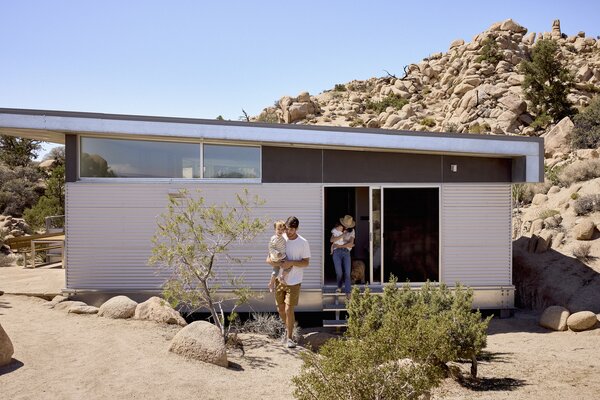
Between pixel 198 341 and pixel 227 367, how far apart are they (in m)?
0.50

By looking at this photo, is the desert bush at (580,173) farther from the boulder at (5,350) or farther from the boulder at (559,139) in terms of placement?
the boulder at (5,350)

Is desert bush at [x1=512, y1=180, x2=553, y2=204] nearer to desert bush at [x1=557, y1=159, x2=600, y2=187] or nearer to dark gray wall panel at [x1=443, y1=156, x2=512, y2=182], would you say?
desert bush at [x1=557, y1=159, x2=600, y2=187]

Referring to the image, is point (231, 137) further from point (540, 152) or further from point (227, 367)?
point (540, 152)

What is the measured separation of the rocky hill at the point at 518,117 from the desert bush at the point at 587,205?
26mm

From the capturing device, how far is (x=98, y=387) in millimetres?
5512

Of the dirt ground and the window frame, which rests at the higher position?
the window frame

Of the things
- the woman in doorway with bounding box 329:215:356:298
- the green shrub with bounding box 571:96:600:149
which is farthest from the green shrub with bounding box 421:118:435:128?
the woman in doorway with bounding box 329:215:356:298

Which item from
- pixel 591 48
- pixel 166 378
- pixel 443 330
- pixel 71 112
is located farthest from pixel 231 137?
pixel 591 48

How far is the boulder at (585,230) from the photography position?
13391 millimetres

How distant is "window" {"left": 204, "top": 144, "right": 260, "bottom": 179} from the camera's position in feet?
31.4

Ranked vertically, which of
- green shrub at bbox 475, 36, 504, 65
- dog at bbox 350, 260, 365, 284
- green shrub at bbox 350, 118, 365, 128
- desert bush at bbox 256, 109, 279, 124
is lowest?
dog at bbox 350, 260, 365, 284

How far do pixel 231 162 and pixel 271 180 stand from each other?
82 cm

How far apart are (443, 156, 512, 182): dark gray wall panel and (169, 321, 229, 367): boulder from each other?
547cm

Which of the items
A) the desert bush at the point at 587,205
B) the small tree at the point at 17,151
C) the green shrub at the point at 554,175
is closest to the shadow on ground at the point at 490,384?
the desert bush at the point at 587,205
